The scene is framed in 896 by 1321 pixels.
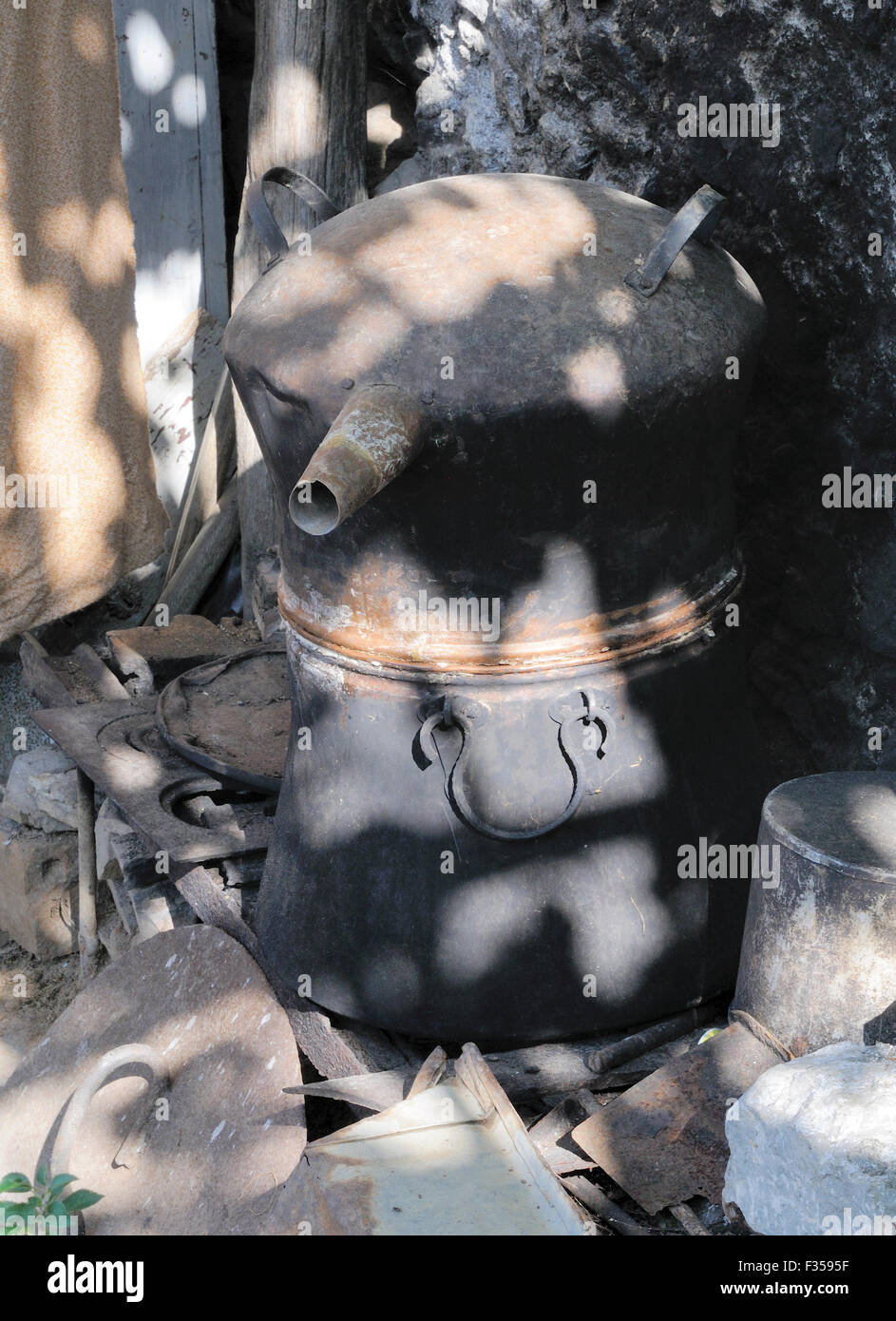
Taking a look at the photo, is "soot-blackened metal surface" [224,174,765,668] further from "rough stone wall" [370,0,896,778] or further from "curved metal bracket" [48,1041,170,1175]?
"curved metal bracket" [48,1041,170,1175]

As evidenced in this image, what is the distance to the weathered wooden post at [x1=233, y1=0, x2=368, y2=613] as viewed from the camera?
13.1 ft

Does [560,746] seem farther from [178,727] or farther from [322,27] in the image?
[322,27]

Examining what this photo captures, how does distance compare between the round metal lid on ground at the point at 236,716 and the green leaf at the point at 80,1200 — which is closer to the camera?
the green leaf at the point at 80,1200

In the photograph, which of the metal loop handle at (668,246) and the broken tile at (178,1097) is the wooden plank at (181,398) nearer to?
the broken tile at (178,1097)

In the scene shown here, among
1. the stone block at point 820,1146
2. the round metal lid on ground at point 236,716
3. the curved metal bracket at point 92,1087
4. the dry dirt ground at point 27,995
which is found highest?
the round metal lid on ground at point 236,716

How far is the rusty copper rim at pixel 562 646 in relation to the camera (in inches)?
91.2

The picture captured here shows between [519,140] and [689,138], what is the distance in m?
0.77

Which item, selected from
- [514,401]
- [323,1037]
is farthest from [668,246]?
[323,1037]

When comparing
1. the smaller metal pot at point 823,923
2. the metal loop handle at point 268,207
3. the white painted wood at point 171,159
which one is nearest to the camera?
the smaller metal pot at point 823,923

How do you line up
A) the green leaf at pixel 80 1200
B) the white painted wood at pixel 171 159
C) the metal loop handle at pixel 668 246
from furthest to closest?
the white painted wood at pixel 171 159
the green leaf at pixel 80 1200
the metal loop handle at pixel 668 246

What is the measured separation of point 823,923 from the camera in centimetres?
215

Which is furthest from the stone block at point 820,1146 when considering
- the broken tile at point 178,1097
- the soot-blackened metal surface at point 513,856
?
the broken tile at point 178,1097

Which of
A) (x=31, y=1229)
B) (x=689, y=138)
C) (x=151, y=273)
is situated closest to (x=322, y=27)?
(x=151, y=273)

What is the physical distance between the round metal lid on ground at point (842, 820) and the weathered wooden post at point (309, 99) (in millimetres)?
2272
